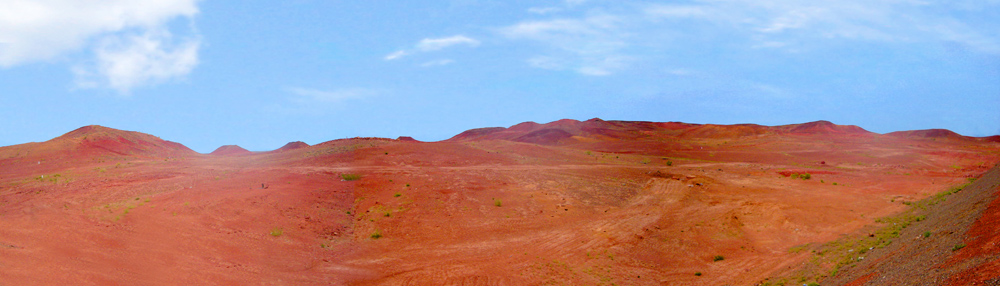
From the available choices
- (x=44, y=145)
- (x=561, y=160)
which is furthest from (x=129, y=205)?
(x=44, y=145)

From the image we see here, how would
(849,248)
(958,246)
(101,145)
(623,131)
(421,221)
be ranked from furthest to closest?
(623,131) → (101,145) → (421,221) → (849,248) → (958,246)

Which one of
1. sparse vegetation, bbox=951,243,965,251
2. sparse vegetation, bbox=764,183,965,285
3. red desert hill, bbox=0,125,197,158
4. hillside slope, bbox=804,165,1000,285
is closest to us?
hillside slope, bbox=804,165,1000,285

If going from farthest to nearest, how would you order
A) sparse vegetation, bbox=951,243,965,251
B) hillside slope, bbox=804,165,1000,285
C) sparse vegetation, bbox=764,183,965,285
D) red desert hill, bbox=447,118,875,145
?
1. red desert hill, bbox=447,118,875,145
2. sparse vegetation, bbox=764,183,965,285
3. sparse vegetation, bbox=951,243,965,251
4. hillside slope, bbox=804,165,1000,285

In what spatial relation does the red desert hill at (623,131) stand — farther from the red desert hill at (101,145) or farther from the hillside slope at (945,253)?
the hillside slope at (945,253)

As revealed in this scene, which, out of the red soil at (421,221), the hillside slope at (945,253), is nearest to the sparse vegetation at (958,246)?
the hillside slope at (945,253)

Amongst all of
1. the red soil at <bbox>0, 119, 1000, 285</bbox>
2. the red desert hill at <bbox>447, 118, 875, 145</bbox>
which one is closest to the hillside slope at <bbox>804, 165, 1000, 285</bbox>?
the red soil at <bbox>0, 119, 1000, 285</bbox>

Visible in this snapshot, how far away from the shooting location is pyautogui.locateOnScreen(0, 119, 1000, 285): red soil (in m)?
14.7

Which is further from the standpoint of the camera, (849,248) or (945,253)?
(849,248)

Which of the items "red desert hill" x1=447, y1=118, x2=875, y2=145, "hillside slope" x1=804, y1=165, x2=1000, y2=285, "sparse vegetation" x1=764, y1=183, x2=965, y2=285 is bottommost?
"sparse vegetation" x1=764, y1=183, x2=965, y2=285

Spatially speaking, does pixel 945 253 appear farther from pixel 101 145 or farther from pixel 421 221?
pixel 101 145

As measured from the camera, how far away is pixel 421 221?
2205cm

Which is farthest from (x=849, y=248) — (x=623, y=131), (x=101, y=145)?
(x=623, y=131)

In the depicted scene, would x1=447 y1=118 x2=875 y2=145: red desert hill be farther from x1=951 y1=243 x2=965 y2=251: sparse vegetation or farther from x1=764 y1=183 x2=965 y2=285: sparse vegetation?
x1=951 y1=243 x2=965 y2=251: sparse vegetation

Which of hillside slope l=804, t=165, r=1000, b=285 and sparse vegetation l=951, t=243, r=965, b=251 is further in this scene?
sparse vegetation l=951, t=243, r=965, b=251
